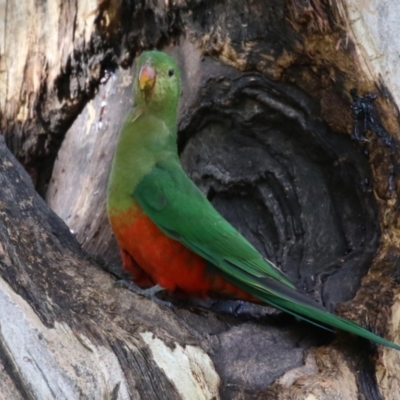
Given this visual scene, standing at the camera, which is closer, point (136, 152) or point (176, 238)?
point (176, 238)

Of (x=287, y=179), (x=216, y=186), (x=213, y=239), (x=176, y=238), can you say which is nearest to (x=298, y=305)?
(x=213, y=239)

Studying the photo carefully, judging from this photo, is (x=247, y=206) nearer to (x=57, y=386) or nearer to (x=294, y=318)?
(x=294, y=318)

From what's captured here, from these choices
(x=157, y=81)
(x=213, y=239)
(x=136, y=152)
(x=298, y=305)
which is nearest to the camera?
(x=298, y=305)

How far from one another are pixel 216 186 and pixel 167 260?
2.21 feet

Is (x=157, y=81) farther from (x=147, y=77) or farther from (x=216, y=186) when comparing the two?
(x=216, y=186)

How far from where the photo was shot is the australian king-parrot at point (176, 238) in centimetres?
283

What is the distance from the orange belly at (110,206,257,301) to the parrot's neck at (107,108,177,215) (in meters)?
0.08

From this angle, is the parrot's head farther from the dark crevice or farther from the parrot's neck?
the dark crevice

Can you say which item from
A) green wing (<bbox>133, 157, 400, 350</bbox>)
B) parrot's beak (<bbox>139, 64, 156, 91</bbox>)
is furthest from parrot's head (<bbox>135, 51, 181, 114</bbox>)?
green wing (<bbox>133, 157, 400, 350</bbox>)

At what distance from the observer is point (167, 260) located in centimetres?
298

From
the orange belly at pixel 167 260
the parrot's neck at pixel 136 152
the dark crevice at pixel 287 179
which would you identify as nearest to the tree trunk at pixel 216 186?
the dark crevice at pixel 287 179

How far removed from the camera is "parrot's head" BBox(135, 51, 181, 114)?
3.30 m

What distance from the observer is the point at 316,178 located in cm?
327

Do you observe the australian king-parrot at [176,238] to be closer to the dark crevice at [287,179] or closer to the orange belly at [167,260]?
the orange belly at [167,260]
